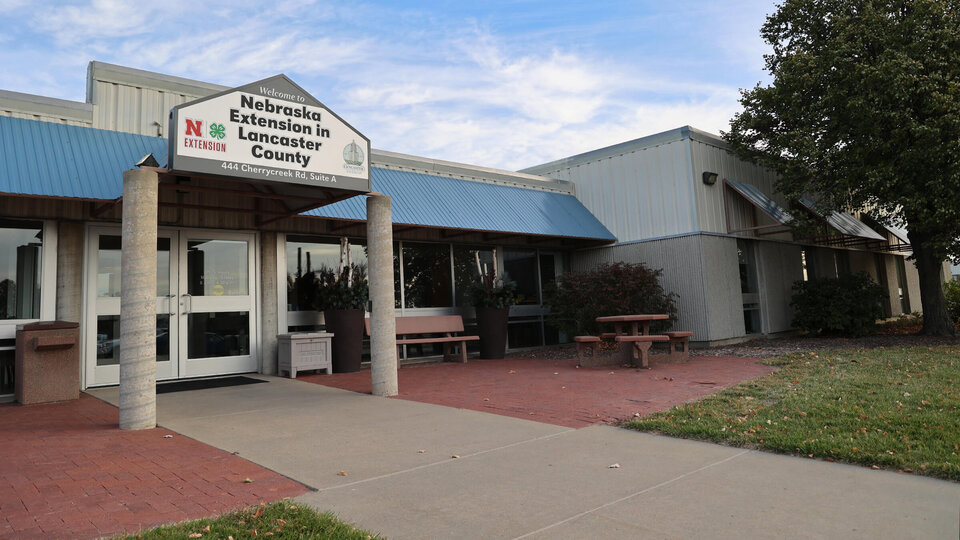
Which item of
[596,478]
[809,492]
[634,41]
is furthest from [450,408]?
[634,41]

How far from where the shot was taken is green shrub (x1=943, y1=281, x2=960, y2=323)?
1953 cm

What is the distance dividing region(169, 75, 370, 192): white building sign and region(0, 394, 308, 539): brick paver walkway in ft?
9.21

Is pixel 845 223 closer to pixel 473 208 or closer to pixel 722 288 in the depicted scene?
pixel 722 288

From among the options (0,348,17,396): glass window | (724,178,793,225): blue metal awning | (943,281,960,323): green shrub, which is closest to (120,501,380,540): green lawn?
(0,348,17,396): glass window

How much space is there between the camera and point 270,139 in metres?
6.93

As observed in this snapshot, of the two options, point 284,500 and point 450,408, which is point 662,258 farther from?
point 284,500

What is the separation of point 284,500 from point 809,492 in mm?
3212

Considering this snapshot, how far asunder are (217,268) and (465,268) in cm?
529

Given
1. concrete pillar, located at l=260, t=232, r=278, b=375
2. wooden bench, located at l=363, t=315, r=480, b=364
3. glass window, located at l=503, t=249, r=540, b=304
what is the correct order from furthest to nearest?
glass window, located at l=503, t=249, r=540, b=304
wooden bench, located at l=363, t=315, r=480, b=364
concrete pillar, located at l=260, t=232, r=278, b=375

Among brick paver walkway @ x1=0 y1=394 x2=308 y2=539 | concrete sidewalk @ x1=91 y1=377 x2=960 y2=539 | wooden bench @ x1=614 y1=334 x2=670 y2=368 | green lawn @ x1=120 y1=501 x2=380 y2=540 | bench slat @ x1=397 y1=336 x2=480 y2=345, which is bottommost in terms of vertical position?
concrete sidewalk @ x1=91 y1=377 x2=960 y2=539

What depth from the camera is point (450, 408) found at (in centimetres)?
683

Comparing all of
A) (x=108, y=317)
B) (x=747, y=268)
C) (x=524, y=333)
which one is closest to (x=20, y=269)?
(x=108, y=317)

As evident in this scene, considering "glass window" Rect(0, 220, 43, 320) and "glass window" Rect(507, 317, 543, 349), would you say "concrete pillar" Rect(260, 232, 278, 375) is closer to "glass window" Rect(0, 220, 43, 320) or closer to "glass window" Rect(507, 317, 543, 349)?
"glass window" Rect(0, 220, 43, 320)

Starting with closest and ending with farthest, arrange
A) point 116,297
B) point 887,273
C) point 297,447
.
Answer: point 297,447 < point 116,297 < point 887,273
